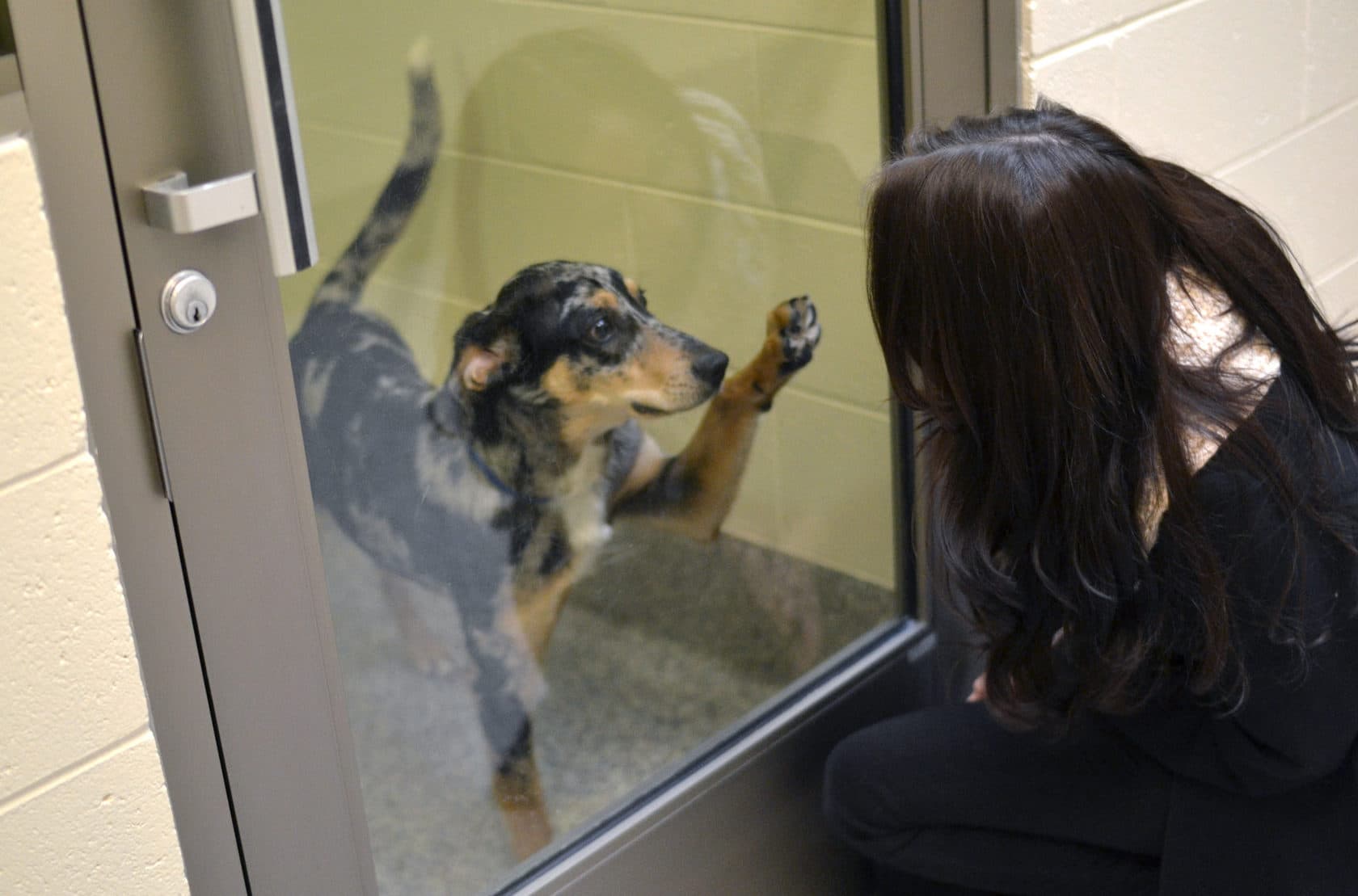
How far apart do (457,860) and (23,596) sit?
53cm

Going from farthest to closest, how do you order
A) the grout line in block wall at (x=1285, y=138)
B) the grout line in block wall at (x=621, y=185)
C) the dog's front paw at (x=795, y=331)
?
the grout line in block wall at (x=1285, y=138)
the dog's front paw at (x=795, y=331)
the grout line in block wall at (x=621, y=185)

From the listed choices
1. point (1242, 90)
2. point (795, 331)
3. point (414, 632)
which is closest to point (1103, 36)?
point (1242, 90)

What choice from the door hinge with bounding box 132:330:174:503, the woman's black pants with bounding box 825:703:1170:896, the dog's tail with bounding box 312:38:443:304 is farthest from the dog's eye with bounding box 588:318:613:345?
the woman's black pants with bounding box 825:703:1170:896

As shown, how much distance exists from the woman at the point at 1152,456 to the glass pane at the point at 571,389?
246 mm

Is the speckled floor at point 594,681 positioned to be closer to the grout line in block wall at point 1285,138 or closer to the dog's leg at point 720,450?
the dog's leg at point 720,450

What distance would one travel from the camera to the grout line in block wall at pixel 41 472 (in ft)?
2.88

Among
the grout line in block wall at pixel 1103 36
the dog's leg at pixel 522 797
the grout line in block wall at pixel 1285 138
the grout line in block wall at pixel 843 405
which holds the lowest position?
the dog's leg at pixel 522 797

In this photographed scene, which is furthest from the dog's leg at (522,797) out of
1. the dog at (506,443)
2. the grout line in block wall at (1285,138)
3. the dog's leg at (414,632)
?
the grout line in block wall at (1285,138)

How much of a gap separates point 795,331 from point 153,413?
2.48ft

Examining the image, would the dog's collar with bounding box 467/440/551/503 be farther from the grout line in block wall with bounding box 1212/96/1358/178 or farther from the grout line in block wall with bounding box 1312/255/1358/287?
the grout line in block wall with bounding box 1312/255/1358/287

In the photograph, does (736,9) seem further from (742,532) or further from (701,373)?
(742,532)

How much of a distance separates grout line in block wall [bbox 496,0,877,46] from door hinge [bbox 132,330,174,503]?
418mm

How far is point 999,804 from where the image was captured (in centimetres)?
146

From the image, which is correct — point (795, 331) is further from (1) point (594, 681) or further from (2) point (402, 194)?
(2) point (402, 194)
